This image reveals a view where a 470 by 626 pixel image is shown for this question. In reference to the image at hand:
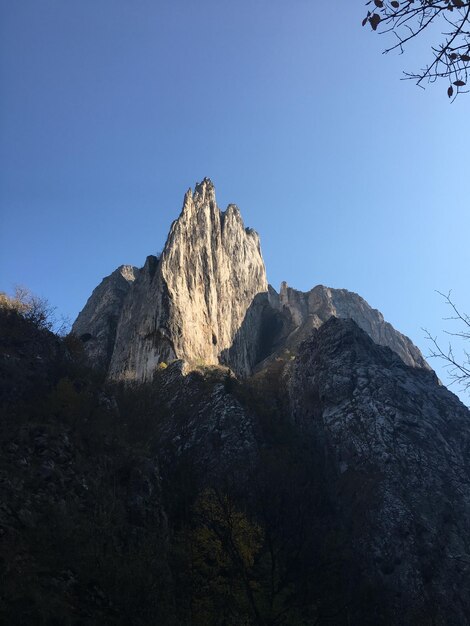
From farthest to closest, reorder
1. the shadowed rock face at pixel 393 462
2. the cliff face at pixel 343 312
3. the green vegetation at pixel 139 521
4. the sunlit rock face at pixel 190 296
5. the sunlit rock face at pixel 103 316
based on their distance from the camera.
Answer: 1. the cliff face at pixel 343 312
2. the sunlit rock face at pixel 103 316
3. the sunlit rock face at pixel 190 296
4. the shadowed rock face at pixel 393 462
5. the green vegetation at pixel 139 521

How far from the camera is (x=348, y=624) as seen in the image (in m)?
22.2

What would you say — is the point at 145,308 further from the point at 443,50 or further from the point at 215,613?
the point at 443,50

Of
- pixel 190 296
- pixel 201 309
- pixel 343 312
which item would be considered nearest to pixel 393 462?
pixel 190 296

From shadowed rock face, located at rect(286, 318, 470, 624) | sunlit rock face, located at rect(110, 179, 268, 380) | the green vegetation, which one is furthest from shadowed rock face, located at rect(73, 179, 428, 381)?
the green vegetation

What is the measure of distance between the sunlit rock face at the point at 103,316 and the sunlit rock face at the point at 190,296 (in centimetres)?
411

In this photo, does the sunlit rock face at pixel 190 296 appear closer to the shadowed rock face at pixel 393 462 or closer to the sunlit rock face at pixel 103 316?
the sunlit rock face at pixel 103 316

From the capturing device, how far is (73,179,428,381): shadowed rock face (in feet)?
183

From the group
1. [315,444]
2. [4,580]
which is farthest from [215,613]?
[315,444]

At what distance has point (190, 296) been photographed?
61.2 metres

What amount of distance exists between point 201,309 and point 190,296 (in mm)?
2599

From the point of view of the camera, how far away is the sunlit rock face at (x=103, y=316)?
6444 cm

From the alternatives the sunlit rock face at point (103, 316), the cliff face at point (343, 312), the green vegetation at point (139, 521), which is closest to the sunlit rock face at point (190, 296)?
the sunlit rock face at point (103, 316)

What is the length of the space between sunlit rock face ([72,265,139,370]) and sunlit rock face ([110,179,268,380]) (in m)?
4.11

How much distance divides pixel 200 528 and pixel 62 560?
11672mm
